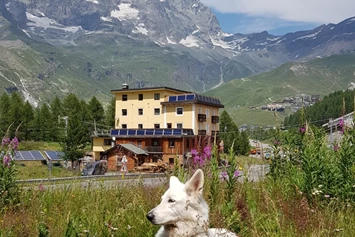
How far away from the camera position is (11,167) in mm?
9234

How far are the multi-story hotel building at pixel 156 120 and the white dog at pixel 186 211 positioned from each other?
2173 inches

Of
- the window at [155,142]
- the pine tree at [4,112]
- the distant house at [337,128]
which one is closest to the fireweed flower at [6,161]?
the distant house at [337,128]

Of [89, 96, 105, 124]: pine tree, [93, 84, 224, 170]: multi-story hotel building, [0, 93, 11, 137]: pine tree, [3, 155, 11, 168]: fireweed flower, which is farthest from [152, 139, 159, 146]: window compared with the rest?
[3, 155, 11, 168]: fireweed flower

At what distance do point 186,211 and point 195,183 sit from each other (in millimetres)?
394

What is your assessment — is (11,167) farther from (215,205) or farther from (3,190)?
(215,205)

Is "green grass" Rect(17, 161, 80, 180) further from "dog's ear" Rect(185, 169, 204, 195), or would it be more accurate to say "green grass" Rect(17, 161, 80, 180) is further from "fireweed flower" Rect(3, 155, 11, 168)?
"dog's ear" Rect(185, 169, 204, 195)

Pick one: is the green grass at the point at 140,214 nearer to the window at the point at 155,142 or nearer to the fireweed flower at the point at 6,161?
the fireweed flower at the point at 6,161

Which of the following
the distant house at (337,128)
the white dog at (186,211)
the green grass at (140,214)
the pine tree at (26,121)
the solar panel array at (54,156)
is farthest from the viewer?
the pine tree at (26,121)

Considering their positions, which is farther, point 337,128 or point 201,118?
point 201,118

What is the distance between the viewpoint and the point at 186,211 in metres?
5.12

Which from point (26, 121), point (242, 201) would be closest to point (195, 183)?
point (242, 201)

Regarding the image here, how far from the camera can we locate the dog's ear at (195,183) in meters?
5.09

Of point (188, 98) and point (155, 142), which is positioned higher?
point (188, 98)

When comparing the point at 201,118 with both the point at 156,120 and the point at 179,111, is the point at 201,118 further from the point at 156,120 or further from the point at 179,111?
the point at 156,120
